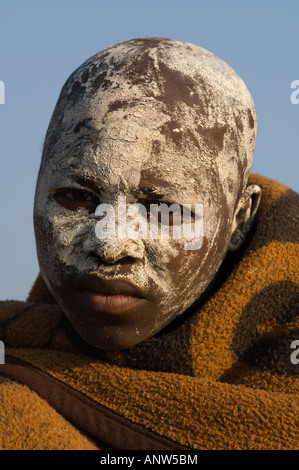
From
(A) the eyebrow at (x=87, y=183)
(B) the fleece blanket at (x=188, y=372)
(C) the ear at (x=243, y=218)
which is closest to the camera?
(B) the fleece blanket at (x=188, y=372)

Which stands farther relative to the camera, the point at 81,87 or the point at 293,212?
the point at 293,212

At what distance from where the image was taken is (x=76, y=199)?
2064 mm

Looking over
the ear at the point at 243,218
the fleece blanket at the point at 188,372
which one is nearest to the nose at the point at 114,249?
the fleece blanket at the point at 188,372

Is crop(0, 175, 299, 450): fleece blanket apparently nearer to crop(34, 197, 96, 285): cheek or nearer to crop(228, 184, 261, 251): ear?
crop(228, 184, 261, 251): ear

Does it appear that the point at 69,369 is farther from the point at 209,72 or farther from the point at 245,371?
the point at 209,72

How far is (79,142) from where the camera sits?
6.73 ft

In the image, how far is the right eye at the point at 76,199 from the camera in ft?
6.68

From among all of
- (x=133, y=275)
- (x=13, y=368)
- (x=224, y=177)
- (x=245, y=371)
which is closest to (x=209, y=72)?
(x=224, y=177)

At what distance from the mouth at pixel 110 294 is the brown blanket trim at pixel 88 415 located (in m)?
0.30

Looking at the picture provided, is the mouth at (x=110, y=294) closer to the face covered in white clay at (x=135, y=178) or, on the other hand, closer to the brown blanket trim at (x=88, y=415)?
the face covered in white clay at (x=135, y=178)

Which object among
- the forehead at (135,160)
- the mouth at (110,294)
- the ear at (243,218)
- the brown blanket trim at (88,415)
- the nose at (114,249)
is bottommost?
the brown blanket trim at (88,415)

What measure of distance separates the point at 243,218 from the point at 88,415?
0.84 m

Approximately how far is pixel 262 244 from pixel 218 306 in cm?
30

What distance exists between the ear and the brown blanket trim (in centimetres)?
71
